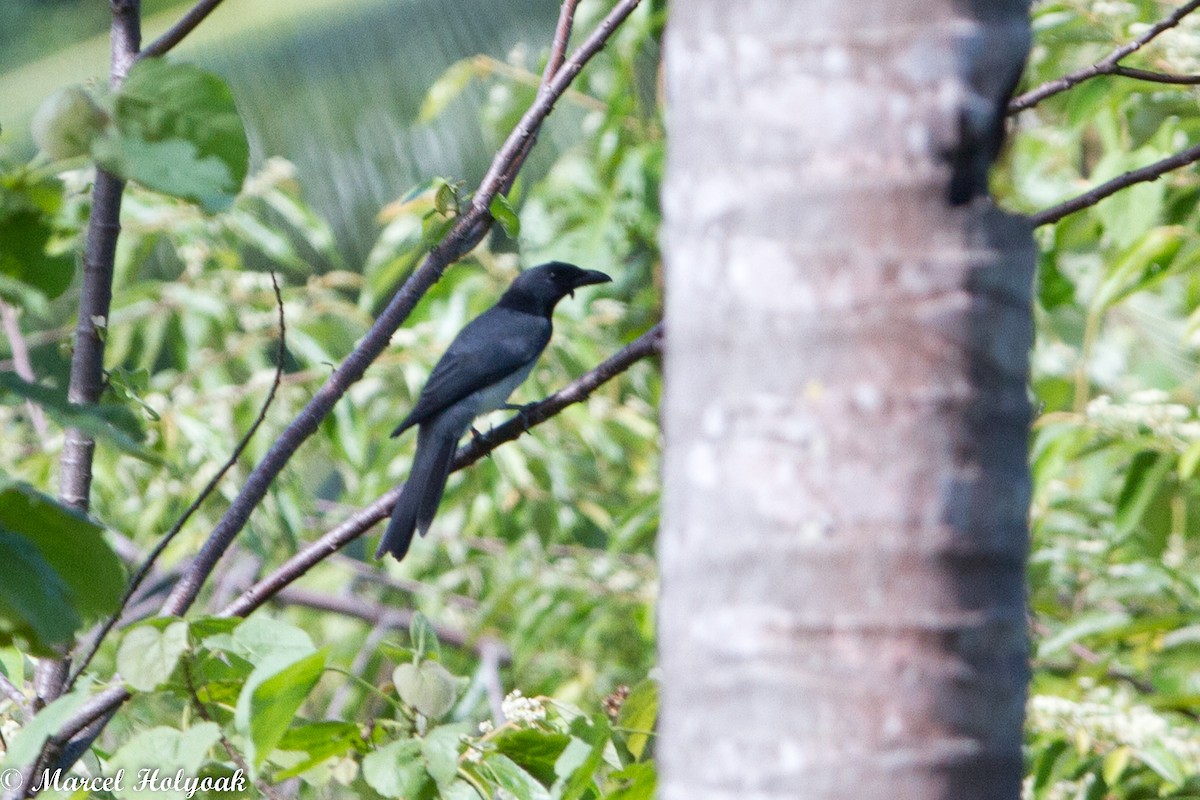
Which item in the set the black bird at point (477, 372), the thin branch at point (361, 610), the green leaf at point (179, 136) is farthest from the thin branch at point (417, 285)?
the thin branch at point (361, 610)

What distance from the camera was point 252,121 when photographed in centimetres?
859

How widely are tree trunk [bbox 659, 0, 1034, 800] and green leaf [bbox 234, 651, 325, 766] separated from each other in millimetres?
566

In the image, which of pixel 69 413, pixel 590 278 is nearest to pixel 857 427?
pixel 69 413

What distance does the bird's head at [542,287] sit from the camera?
17.6 ft

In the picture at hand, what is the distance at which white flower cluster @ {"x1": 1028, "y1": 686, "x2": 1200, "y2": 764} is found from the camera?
10.4 ft

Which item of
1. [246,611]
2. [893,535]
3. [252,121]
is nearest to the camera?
[893,535]

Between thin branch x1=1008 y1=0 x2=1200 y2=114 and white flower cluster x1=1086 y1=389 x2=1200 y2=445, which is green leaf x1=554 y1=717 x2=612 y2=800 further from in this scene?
white flower cluster x1=1086 y1=389 x2=1200 y2=445

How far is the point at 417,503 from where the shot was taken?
11.2 ft

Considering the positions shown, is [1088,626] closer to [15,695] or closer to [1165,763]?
[1165,763]

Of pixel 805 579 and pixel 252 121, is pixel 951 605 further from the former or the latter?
pixel 252 121

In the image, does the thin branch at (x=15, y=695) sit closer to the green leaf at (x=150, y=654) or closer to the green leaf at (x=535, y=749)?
the green leaf at (x=150, y=654)

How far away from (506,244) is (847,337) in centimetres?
915

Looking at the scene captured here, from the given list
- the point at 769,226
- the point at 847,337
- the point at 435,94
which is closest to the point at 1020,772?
the point at 847,337

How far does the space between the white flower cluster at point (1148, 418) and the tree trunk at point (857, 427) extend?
111 inches
